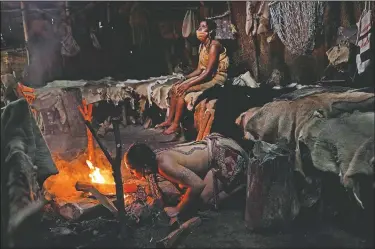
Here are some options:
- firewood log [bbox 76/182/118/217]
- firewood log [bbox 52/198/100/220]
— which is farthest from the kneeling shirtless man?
firewood log [bbox 52/198/100/220]

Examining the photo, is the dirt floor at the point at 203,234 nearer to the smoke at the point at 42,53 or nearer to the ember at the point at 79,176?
the ember at the point at 79,176

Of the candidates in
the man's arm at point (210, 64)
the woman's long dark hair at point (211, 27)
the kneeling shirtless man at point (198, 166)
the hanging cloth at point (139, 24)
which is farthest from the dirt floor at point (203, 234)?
the woman's long dark hair at point (211, 27)

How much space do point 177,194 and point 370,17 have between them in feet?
13.2

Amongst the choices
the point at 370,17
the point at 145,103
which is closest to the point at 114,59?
the point at 145,103

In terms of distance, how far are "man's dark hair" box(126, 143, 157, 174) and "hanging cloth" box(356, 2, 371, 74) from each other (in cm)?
358

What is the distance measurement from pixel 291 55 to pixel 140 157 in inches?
142

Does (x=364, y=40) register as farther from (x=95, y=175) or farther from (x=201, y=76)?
(x=95, y=175)

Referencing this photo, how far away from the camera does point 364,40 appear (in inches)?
238

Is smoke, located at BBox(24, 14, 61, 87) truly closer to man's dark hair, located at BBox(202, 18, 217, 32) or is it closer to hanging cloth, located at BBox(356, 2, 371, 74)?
man's dark hair, located at BBox(202, 18, 217, 32)

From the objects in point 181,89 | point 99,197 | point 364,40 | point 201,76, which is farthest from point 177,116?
point 364,40

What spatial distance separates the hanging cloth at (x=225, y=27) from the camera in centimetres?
760

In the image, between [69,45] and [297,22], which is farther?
[69,45]

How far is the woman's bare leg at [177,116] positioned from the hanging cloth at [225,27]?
4.95ft

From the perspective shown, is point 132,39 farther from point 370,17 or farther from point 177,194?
point 370,17
